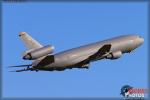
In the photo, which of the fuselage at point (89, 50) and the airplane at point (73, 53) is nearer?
the airplane at point (73, 53)

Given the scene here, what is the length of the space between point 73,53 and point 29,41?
12.7 feet

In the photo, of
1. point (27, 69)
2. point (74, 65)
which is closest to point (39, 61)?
point (27, 69)

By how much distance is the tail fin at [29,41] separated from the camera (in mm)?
31219


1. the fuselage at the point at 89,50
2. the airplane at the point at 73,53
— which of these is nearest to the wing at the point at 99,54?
the airplane at the point at 73,53

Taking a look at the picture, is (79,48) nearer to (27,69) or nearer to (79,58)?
(79,58)

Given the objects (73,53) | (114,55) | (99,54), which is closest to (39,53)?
(73,53)

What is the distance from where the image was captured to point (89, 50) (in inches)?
1308

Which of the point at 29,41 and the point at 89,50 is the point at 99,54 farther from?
the point at 29,41

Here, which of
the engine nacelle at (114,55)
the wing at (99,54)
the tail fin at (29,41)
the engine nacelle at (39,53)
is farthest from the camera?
the engine nacelle at (114,55)

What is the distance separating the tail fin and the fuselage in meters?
1.79

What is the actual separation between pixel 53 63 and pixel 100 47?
4.67m

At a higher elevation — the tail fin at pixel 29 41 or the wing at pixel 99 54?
the tail fin at pixel 29 41

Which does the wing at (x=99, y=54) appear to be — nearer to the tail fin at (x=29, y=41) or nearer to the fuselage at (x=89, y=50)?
the fuselage at (x=89, y=50)

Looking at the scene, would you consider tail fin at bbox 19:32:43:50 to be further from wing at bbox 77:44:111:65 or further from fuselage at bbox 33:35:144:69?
wing at bbox 77:44:111:65
